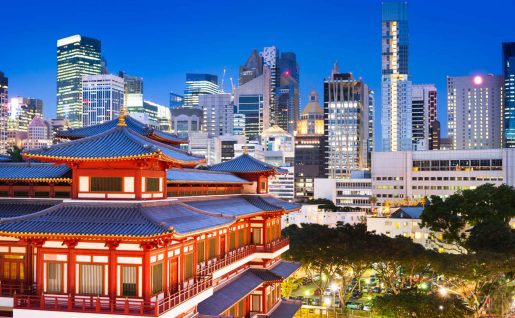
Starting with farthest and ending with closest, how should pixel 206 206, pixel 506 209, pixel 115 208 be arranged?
pixel 506 209 → pixel 206 206 → pixel 115 208

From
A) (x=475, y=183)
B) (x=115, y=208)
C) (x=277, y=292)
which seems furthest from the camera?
(x=475, y=183)

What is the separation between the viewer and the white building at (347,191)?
163 metres

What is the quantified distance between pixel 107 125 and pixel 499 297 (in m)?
37.3

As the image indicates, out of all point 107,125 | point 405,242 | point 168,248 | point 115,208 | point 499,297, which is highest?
point 107,125

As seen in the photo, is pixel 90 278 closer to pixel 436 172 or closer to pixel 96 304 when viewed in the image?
pixel 96 304

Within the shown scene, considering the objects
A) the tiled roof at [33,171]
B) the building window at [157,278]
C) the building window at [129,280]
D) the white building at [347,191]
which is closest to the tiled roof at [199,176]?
the tiled roof at [33,171]

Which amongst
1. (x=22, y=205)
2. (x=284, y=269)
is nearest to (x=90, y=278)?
(x=22, y=205)

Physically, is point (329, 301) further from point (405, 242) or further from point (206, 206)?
point (206, 206)

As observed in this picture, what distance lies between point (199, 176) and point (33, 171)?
38.6 ft

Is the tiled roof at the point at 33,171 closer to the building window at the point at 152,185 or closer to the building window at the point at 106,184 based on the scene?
the building window at the point at 106,184

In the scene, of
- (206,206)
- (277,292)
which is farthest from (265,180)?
(206,206)

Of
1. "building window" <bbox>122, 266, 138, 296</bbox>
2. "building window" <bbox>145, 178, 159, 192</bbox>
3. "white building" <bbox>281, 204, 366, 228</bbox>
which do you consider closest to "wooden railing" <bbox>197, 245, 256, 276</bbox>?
"building window" <bbox>145, 178, 159, 192</bbox>

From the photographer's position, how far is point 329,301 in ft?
194

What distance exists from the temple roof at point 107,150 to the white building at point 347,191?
138 meters
